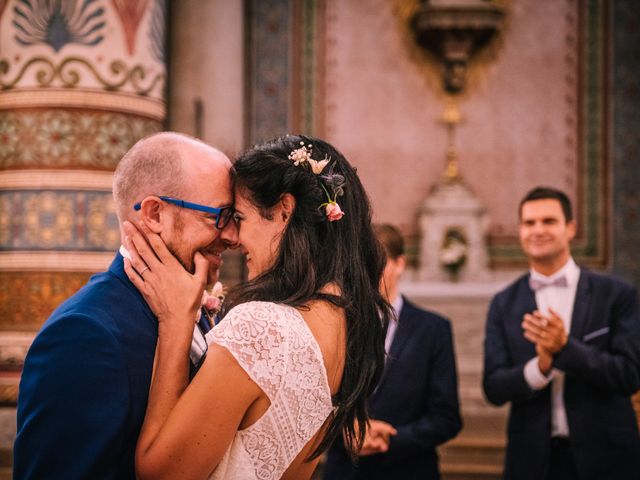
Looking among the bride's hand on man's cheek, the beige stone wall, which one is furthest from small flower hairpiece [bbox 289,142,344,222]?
the beige stone wall

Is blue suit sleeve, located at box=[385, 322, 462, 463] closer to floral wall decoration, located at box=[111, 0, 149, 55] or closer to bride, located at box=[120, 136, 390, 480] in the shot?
bride, located at box=[120, 136, 390, 480]

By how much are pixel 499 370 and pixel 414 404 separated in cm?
41

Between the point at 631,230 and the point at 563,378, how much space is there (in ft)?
13.4

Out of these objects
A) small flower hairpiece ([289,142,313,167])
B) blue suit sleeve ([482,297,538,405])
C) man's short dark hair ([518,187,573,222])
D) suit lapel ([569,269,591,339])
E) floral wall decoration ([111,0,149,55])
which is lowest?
blue suit sleeve ([482,297,538,405])

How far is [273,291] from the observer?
1.84 meters

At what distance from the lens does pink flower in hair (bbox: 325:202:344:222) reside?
1.84 meters

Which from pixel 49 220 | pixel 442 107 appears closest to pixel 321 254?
pixel 49 220

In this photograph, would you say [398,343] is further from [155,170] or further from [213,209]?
[155,170]

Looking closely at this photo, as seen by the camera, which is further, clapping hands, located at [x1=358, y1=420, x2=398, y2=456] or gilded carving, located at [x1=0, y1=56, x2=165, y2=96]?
gilded carving, located at [x1=0, y1=56, x2=165, y2=96]

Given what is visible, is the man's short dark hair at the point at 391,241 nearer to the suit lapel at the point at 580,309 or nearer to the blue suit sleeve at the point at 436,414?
the blue suit sleeve at the point at 436,414

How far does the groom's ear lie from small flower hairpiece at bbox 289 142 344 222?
0.34 meters

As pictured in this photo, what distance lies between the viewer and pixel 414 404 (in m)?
3.09

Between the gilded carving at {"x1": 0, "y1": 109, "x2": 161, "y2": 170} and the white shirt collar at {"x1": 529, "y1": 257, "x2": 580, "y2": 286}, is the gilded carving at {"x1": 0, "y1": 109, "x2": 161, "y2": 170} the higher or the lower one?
the higher one

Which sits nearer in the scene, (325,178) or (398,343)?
(325,178)
